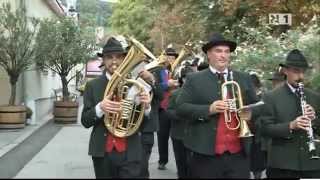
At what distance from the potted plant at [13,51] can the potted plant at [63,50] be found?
42.1 inches

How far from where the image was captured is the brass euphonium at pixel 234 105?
198 inches

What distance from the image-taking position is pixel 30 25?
18828 millimetres

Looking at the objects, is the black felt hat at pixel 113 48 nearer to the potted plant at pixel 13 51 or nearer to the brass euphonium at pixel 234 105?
the brass euphonium at pixel 234 105

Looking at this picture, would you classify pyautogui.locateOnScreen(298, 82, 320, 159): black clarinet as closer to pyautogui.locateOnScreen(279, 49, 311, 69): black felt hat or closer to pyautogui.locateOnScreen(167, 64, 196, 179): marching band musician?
pyautogui.locateOnScreen(279, 49, 311, 69): black felt hat

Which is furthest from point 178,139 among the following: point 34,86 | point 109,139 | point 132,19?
point 132,19

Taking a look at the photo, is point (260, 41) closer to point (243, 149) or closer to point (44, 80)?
point (243, 149)

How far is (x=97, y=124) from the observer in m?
5.59

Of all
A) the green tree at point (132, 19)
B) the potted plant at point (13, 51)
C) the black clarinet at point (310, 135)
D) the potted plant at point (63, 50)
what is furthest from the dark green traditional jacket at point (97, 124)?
the green tree at point (132, 19)

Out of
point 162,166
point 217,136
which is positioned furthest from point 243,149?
point 162,166

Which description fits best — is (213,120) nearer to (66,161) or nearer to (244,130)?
Result: (244,130)

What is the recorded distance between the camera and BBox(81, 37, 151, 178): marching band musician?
551cm

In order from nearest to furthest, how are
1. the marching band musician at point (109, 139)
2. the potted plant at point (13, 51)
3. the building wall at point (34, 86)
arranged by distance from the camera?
the marching band musician at point (109, 139)
the potted plant at point (13, 51)
the building wall at point (34, 86)

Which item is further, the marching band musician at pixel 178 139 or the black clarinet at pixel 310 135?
the marching band musician at pixel 178 139

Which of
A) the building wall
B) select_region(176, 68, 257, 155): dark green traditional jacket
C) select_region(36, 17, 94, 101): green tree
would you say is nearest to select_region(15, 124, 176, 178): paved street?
select_region(176, 68, 257, 155): dark green traditional jacket
